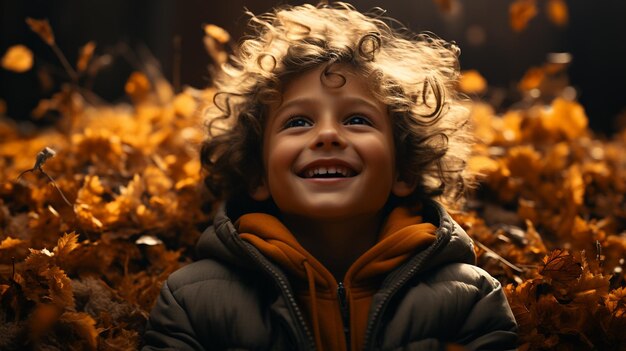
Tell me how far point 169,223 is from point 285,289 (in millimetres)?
753

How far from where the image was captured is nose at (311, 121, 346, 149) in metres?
1.85

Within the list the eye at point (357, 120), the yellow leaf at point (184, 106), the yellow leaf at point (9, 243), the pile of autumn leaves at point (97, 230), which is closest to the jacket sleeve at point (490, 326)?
the eye at point (357, 120)

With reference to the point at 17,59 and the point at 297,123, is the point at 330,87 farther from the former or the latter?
the point at 17,59

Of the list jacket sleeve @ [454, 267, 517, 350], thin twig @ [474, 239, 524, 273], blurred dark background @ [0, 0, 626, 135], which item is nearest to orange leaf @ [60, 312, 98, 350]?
→ jacket sleeve @ [454, 267, 517, 350]

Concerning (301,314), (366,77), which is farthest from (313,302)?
(366,77)

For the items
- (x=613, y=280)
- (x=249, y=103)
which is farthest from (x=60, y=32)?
(x=613, y=280)

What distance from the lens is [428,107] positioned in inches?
84.7

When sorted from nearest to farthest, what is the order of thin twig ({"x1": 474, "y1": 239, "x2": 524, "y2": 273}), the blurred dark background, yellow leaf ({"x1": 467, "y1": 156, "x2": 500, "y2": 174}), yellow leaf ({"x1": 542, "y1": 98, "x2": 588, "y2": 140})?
thin twig ({"x1": 474, "y1": 239, "x2": 524, "y2": 273}) < yellow leaf ({"x1": 467, "y1": 156, "x2": 500, "y2": 174}) < yellow leaf ({"x1": 542, "y1": 98, "x2": 588, "y2": 140}) < the blurred dark background

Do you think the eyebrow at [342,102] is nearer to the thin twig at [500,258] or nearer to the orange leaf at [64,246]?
the thin twig at [500,258]

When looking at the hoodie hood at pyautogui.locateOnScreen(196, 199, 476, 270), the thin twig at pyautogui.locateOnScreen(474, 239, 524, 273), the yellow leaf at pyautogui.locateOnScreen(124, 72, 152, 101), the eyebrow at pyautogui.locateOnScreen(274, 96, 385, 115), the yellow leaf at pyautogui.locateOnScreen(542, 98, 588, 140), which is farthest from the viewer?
the yellow leaf at pyautogui.locateOnScreen(542, 98, 588, 140)

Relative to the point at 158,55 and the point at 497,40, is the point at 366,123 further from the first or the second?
the point at 158,55

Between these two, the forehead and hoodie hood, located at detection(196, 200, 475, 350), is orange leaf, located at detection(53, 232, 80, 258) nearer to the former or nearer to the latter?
hoodie hood, located at detection(196, 200, 475, 350)

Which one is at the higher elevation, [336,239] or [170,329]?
[336,239]

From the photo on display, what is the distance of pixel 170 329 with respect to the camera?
1736 mm
